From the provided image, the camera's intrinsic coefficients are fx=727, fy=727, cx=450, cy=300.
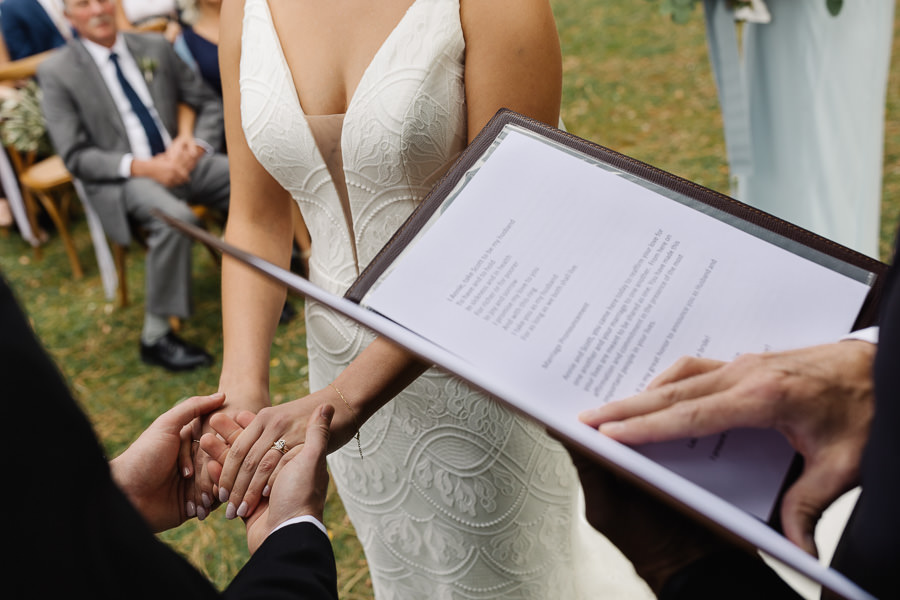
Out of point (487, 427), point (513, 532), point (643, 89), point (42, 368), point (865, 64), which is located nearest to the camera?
point (42, 368)

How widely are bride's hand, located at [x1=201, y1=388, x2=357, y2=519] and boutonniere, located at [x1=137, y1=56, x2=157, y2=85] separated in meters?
3.58

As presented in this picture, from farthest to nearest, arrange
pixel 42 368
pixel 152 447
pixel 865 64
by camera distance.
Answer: pixel 865 64 < pixel 152 447 < pixel 42 368

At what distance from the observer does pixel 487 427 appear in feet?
5.52

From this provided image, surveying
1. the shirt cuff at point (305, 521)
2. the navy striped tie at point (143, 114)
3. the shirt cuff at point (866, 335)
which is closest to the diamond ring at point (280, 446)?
the shirt cuff at point (305, 521)

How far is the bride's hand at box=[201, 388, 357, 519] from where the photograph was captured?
4.11ft

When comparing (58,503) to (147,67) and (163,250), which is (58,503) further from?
(147,67)

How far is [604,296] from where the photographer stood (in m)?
0.89

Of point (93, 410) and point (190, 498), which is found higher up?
point (190, 498)

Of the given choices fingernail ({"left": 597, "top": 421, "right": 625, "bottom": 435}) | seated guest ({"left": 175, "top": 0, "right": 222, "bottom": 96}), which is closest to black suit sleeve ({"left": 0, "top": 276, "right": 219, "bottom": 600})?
fingernail ({"left": 597, "top": 421, "right": 625, "bottom": 435})

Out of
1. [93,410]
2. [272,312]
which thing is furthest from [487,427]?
[93,410]

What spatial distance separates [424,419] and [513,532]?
387 millimetres

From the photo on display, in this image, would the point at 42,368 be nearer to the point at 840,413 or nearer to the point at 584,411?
the point at 584,411

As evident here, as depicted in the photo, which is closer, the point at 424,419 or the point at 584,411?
the point at 584,411

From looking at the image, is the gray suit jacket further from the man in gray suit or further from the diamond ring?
the diamond ring
